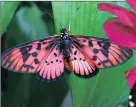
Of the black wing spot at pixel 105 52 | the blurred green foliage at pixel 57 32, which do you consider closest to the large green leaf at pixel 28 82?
the blurred green foliage at pixel 57 32

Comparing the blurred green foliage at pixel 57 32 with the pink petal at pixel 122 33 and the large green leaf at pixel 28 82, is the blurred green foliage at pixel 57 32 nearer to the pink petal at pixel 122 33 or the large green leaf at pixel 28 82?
the large green leaf at pixel 28 82

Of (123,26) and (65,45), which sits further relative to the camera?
(65,45)

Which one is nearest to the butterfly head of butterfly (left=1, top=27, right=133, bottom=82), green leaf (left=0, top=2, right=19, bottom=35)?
butterfly (left=1, top=27, right=133, bottom=82)

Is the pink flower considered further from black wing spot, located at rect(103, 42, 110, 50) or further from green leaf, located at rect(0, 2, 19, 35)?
green leaf, located at rect(0, 2, 19, 35)

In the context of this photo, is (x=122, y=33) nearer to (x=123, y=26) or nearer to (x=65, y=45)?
(x=123, y=26)

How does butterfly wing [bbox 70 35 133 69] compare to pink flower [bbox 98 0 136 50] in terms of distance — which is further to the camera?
butterfly wing [bbox 70 35 133 69]

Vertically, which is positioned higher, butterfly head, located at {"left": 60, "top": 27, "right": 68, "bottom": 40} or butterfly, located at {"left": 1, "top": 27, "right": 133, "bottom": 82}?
butterfly head, located at {"left": 60, "top": 27, "right": 68, "bottom": 40}

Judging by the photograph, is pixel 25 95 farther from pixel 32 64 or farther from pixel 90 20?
pixel 90 20

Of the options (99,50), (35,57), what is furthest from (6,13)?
(99,50)
